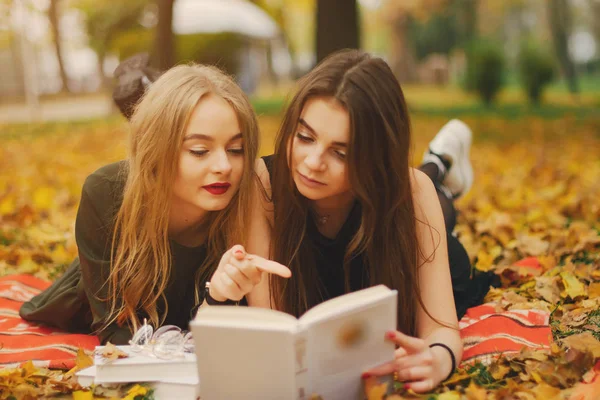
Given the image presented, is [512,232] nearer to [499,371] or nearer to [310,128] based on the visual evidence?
[499,371]

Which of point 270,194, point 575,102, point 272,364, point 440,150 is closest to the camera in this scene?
point 272,364

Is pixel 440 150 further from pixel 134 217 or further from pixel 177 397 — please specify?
pixel 177 397

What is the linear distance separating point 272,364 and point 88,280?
1135 mm

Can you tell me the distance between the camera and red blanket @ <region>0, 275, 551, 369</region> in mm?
2527

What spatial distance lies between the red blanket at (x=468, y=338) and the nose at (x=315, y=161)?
0.92m

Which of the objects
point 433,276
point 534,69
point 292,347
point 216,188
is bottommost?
point 433,276

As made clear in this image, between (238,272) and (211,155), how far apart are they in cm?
49

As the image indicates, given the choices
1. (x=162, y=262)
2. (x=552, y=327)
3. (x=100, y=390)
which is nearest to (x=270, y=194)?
(x=162, y=262)

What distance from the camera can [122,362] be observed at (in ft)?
7.20

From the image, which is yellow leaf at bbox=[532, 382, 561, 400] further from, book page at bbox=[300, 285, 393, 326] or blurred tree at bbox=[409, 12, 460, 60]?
blurred tree at bbox=[409, 12, 460, 60]

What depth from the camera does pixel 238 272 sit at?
2.06 meters

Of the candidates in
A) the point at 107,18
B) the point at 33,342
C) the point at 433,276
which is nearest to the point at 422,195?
the point at 433,276

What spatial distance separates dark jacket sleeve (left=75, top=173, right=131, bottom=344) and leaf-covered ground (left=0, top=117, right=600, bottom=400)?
29 centimetres

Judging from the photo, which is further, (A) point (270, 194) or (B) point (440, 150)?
(B) point (440, 150)
